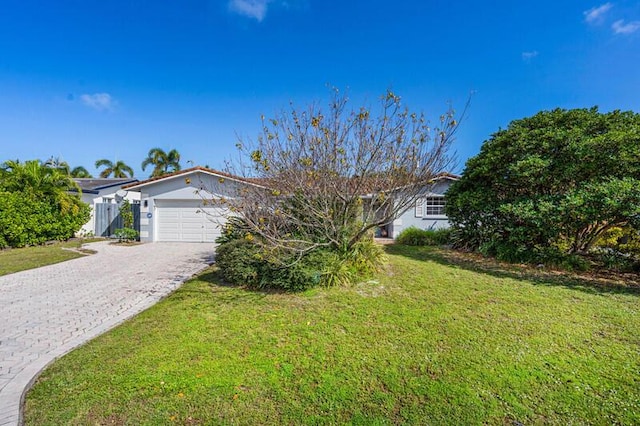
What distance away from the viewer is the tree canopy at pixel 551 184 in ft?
23.4

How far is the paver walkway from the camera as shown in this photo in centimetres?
365

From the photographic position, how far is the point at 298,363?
3.58m

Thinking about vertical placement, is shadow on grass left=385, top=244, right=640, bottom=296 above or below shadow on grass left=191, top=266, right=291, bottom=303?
above

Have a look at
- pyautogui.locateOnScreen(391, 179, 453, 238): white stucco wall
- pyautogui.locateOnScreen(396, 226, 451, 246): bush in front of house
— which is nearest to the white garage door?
pyautogui.locateOnScreen(396, 226, 451, 246): bush in front of house

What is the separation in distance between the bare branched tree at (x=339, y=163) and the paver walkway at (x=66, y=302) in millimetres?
3188

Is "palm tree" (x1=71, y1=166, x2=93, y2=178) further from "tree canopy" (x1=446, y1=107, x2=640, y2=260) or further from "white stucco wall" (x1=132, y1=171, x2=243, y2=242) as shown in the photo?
"tree canopy" (x1=446, y1=107, x2=640, y2=260)

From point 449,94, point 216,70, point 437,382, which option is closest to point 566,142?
point 449,94

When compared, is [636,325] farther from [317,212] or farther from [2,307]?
[2,307]

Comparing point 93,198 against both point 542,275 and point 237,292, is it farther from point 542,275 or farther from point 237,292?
point 542,275

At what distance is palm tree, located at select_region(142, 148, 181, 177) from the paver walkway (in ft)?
82.6

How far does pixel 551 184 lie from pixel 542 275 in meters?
2.85

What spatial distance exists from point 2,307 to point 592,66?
1726 centimetres

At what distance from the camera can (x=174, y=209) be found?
15711mm

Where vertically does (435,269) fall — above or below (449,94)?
below
